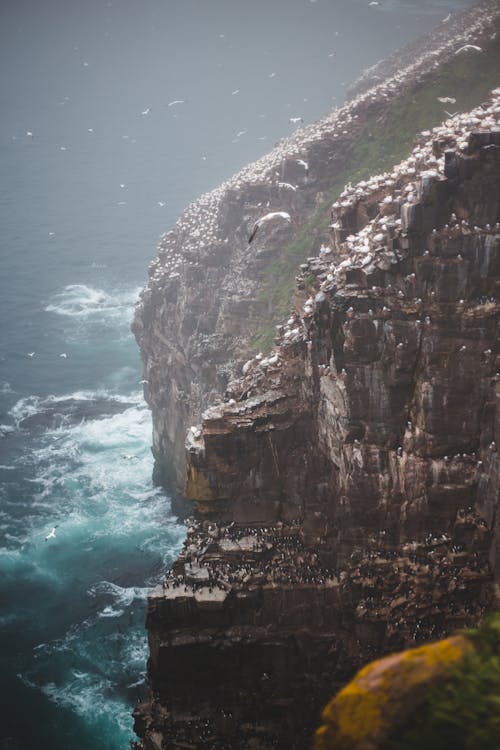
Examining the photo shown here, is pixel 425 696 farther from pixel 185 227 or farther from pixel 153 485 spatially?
pixel 185 227

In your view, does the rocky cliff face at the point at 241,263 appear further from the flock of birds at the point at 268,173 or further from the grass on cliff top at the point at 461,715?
the grass on cliff top at the point at 461,715

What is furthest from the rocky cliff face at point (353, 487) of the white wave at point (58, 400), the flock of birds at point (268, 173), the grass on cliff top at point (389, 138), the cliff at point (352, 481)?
the white wave at point (58, 400)

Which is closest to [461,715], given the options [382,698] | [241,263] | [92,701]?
[382,698]

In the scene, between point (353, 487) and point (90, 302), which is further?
point (90, 302)

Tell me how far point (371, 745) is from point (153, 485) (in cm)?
4972

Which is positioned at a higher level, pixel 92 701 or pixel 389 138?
pixel 389 138

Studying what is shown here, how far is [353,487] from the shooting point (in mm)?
26609

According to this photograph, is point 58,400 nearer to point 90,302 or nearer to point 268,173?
point 90,302

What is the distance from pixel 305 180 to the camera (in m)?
52.8

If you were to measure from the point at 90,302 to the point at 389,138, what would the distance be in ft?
190

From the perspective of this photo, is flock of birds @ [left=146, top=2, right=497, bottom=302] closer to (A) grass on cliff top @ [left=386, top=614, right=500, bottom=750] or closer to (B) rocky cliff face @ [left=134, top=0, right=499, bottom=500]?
(B) rocky cliff face @ [left=134, top=0, right=499, bottom=500]

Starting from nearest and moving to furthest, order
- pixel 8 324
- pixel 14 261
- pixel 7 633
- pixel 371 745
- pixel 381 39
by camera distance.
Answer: pixel 371 745, pixel 7 633, pixel 8 324, pixel 14 261, pixel 381 39

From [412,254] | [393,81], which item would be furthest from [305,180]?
[412,254]

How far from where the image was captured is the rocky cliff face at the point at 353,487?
24703mm
